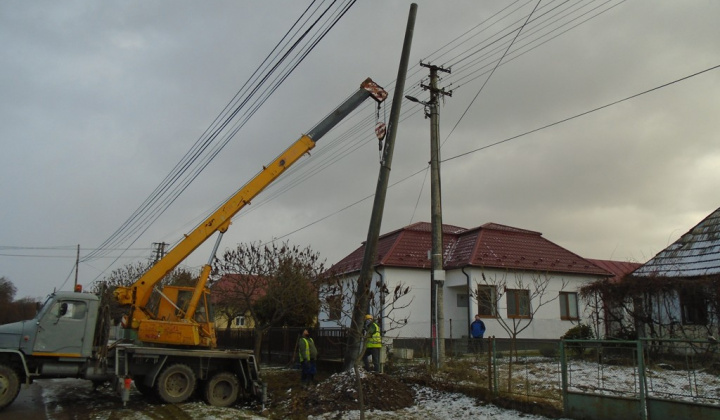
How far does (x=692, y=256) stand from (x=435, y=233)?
10005mm

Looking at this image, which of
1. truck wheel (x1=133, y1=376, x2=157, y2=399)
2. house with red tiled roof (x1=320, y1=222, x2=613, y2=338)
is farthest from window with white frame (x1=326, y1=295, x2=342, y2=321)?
house with red tiled roof (x1=320, y1=222, x2=613, y2=338)

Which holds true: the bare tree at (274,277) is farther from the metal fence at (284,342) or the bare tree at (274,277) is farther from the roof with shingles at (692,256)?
the roof with shingles at (692,256)

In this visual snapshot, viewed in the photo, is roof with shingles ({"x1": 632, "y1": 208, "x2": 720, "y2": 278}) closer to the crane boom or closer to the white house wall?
the white house wall

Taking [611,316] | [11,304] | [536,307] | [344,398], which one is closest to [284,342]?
[344,398]

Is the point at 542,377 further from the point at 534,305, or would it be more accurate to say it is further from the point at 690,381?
the point at 534,305

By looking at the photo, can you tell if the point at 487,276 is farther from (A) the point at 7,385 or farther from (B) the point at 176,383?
(A) the point at 7,385

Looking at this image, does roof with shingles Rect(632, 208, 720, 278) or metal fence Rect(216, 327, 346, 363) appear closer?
roof with shingles Rect(632, 208, 720, 278)

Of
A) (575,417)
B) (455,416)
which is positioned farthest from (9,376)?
(575,417)

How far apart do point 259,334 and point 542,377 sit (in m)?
10.6

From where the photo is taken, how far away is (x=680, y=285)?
1664 centimetres

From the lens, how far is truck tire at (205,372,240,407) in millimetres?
13953

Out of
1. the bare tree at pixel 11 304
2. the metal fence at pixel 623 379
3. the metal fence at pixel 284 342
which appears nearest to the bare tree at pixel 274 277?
the metal fence at pixel 284 342

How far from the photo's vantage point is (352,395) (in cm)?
1230

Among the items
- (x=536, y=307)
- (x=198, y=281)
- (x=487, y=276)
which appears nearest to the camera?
(x=198, y=281)
